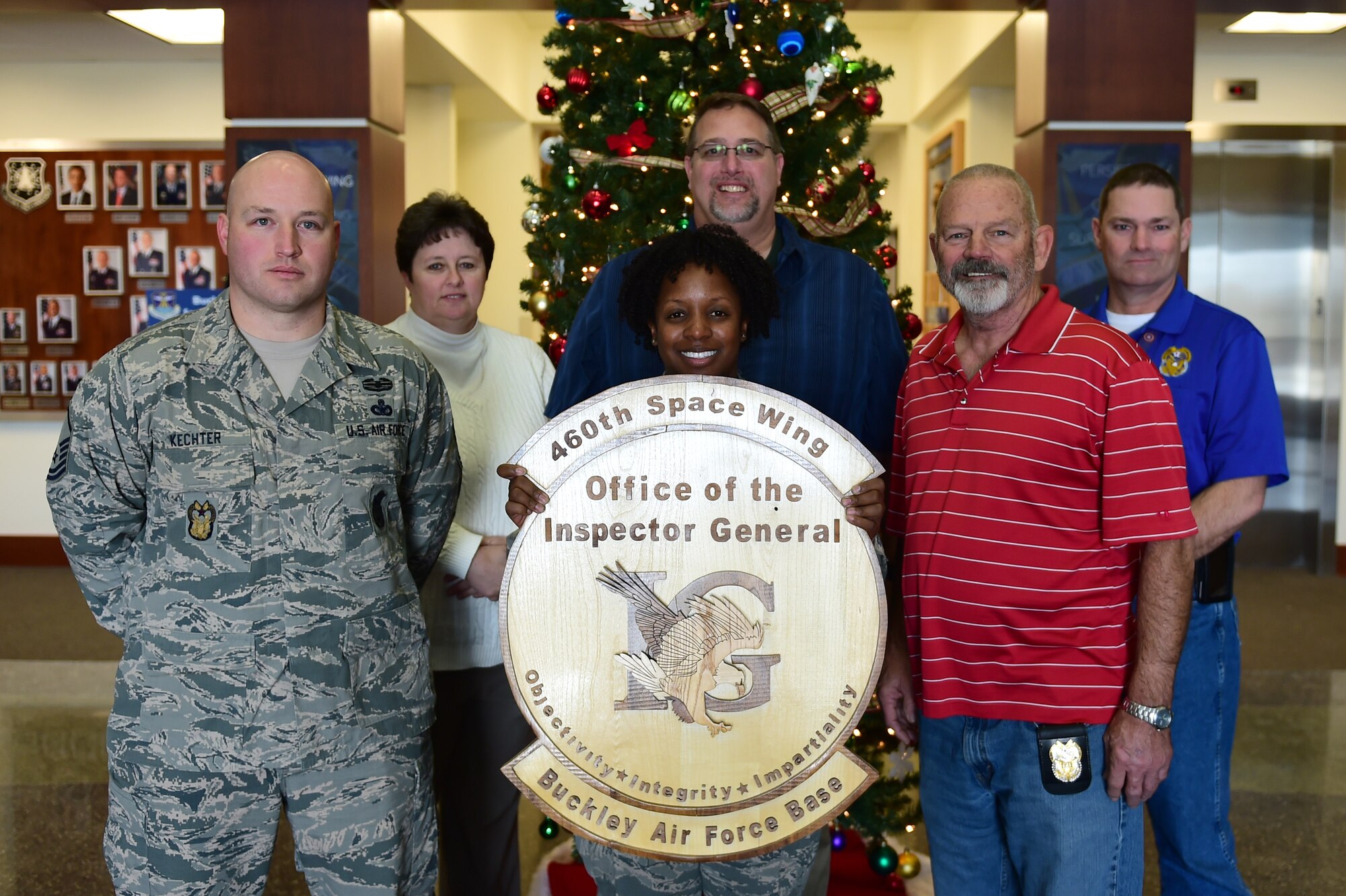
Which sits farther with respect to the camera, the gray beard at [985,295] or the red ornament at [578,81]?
the red ornament at [578,81]

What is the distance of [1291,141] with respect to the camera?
719 centimetres

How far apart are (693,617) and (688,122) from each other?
2.04 m

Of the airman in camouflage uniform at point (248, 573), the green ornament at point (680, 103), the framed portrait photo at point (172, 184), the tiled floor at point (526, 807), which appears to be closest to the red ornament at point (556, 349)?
the green ornament at point (680, 103)

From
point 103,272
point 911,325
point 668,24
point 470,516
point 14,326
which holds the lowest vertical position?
point 470,516

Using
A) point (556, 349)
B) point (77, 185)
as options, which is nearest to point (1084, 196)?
point (556, 349)

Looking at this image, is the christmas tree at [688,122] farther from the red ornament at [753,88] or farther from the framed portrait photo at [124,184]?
the framed portrait photo at [124,184]

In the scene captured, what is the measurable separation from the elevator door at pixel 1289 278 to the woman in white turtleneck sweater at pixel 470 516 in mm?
6216

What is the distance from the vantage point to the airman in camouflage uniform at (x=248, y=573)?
5.70 feet

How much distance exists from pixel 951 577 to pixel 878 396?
442 mm

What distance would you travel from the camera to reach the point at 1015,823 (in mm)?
1801

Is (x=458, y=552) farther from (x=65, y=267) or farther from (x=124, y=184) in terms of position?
(x=65, y=267)

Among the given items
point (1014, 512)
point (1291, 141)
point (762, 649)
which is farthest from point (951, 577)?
point (1291, 141)

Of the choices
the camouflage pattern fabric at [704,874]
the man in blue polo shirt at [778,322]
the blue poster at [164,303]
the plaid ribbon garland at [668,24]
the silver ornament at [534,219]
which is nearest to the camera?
the camouflage pattern fabric at [704,874]

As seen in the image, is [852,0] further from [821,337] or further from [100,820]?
[100,820]
